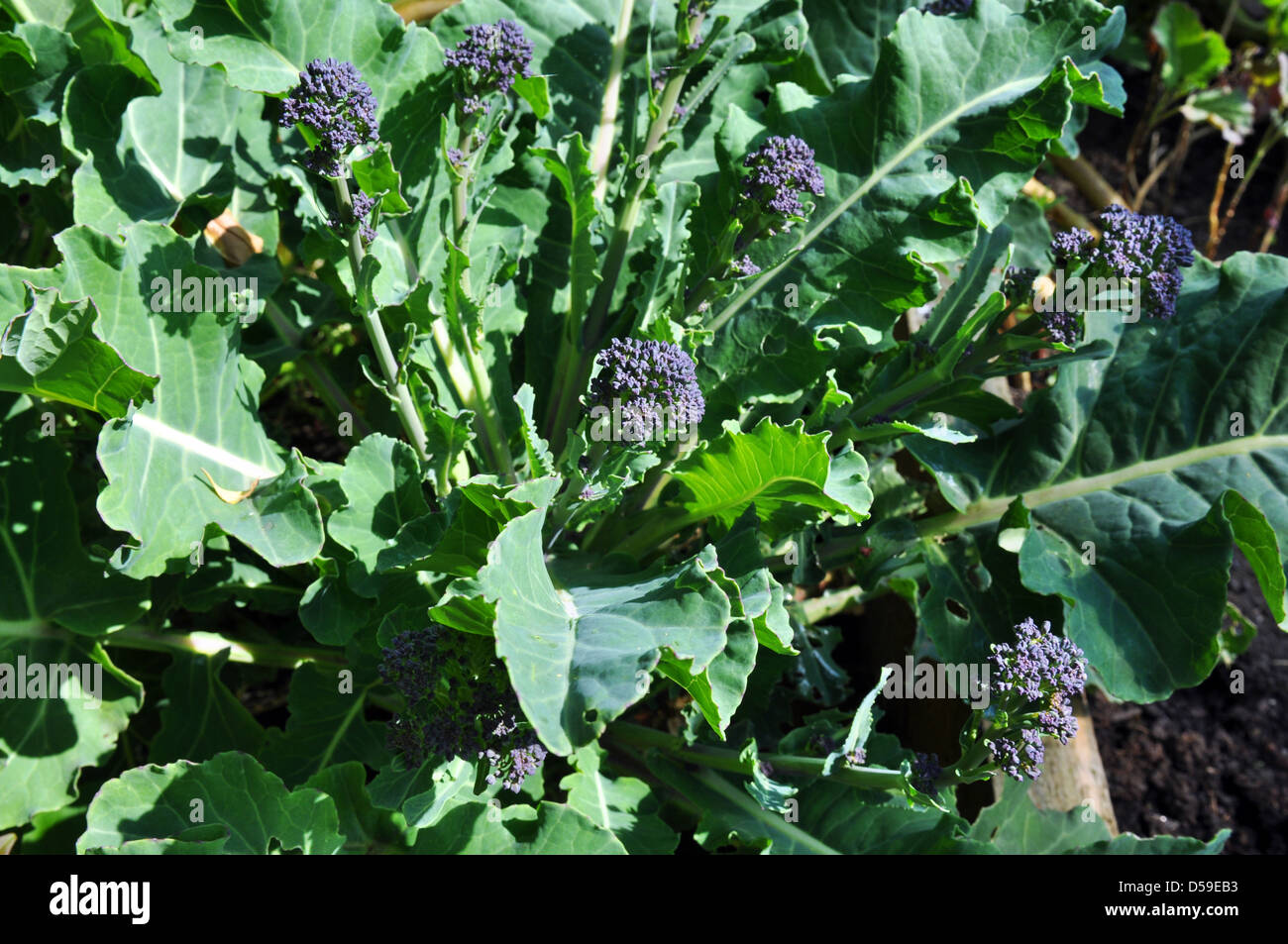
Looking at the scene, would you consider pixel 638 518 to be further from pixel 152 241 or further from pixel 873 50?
pixel 873 50

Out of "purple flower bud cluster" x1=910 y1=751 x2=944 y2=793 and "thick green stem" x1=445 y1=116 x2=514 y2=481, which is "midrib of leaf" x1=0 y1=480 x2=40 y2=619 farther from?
"purple flower bud cluster" x1=910 y1=751 x2=944 y2=793

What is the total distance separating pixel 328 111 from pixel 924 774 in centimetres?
137

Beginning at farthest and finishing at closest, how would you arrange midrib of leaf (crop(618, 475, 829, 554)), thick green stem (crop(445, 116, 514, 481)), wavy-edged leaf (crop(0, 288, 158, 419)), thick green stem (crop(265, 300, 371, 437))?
thick green stem (crop(265, 300, 371, 437)) < thick green stem (crop(445, 116, 514, 481)) < midrib of leaf (crop(618, 475, 829, 554)) < wavy-edged leaf (crop(0, 288, 158, 419))

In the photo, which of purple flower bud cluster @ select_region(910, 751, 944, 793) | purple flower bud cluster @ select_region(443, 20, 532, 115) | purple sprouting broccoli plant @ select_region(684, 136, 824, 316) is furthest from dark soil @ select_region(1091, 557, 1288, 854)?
purple flower bud cluster @ select_region(443, 20, 532, 115)

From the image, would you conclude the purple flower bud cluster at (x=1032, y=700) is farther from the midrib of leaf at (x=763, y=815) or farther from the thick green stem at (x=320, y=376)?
the thick green stem at (x=320, y=376)

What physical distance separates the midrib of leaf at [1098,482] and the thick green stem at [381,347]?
3.26ft

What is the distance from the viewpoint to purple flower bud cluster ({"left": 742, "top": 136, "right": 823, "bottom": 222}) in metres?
1.78

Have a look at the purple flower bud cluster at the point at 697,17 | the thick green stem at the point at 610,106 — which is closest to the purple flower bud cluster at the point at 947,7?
the purple flower bud cluster at the point at 697,17

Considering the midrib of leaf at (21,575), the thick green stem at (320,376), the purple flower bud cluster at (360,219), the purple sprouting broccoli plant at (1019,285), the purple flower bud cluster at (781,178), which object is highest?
the purple flower bud cluster at (781,178)

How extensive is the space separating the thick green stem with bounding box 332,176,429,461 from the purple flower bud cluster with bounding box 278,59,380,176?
0.12ft

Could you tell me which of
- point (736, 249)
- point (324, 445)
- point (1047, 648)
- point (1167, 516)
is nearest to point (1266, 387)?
point (1167, 516)

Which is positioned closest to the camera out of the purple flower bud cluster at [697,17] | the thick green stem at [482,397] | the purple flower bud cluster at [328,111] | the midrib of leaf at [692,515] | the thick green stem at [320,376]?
the purple flower bud cluster at [328,111]

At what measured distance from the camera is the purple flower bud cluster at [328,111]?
5.16 feet

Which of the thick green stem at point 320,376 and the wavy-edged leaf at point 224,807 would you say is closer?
the wavy-edged leaf at point 224,807
